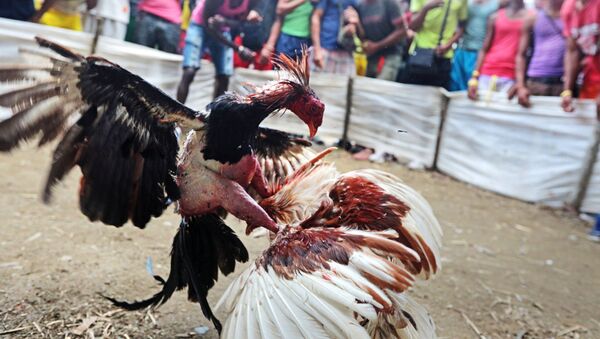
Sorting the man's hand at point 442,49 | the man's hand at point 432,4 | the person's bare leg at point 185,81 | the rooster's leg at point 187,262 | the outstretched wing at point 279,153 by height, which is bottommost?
the rooster's leg at point 187,262

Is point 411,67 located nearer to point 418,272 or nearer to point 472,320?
point 472,320

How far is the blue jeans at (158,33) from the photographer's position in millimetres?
5152

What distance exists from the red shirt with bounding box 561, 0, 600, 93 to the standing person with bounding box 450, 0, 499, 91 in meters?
0.83

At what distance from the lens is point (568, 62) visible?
434 centimetres

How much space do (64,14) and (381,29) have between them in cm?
334

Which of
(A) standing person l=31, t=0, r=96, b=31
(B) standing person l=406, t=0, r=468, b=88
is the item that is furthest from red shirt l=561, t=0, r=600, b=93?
(A) standing person l=31, t=0, r=96, b=31

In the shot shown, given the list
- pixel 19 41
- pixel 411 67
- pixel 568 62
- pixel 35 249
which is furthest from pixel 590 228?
pixel 19 41

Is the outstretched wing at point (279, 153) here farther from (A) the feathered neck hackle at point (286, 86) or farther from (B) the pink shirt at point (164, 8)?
(B) the pink shirt at point (164, 8)

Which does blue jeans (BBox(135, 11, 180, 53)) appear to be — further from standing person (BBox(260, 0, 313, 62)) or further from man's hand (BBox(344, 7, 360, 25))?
man's hand (BBox(344, 7, 360, 25))

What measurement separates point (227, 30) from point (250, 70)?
435mm

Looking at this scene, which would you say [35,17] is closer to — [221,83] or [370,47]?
[221,83]

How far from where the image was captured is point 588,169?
4.43 meters

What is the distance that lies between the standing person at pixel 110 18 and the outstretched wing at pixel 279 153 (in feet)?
12.2

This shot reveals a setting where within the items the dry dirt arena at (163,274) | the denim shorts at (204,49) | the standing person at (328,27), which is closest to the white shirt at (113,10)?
the denim shorts at (204,49)
